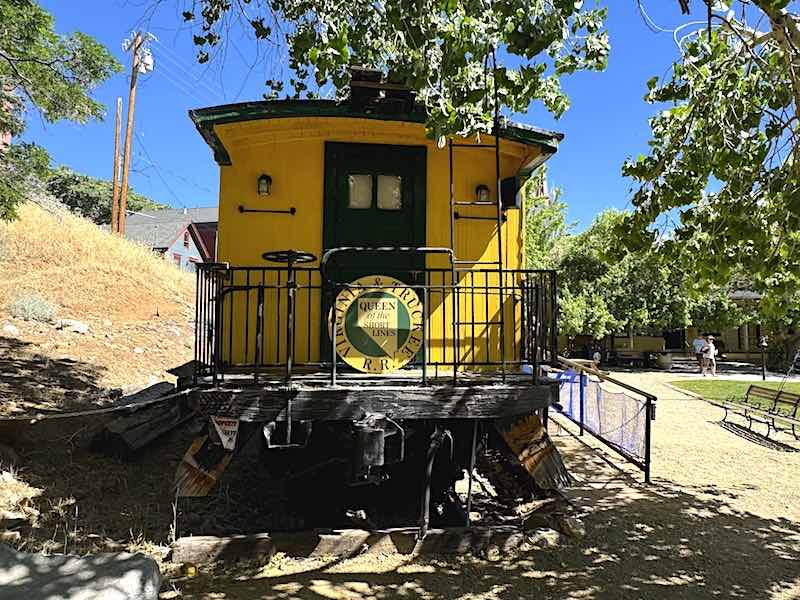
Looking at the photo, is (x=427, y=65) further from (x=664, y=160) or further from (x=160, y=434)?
(x=160, y=434)

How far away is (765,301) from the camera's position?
6.37 metres

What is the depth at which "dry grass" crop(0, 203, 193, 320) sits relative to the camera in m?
15.4

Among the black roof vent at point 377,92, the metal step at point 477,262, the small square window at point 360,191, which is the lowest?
the metal step at point 477,262

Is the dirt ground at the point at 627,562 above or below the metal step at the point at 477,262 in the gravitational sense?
below

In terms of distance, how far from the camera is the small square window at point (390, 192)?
628 cm

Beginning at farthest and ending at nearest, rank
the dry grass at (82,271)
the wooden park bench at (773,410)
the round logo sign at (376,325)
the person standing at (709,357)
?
the person standing at (709,357), the dry grass at (82,271), the wooden park bench at (773,410), the round logo sign at (376,325)

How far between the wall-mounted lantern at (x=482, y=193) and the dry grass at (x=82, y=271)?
466 inches

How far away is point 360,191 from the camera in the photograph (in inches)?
247

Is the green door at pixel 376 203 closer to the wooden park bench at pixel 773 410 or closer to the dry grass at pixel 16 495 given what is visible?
the dry grass at pixel 16 495

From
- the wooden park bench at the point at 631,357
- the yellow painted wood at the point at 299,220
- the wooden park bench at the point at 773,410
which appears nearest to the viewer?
the yellow painted wood at the point at 299,220

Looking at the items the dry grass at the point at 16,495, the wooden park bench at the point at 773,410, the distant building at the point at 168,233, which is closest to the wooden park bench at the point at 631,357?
the wooden park bench at the point at 773,410

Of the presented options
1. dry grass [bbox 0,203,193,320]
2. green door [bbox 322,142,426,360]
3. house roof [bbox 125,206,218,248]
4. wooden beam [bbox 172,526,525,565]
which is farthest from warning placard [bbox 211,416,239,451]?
house roof [bbox 125,206,218,248]

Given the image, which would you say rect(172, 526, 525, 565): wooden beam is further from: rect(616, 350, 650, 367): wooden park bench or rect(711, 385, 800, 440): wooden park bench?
rect(616, 350, 650, 367): wooden park bench

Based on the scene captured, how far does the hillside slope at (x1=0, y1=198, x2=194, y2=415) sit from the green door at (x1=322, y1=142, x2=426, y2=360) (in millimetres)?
5460
